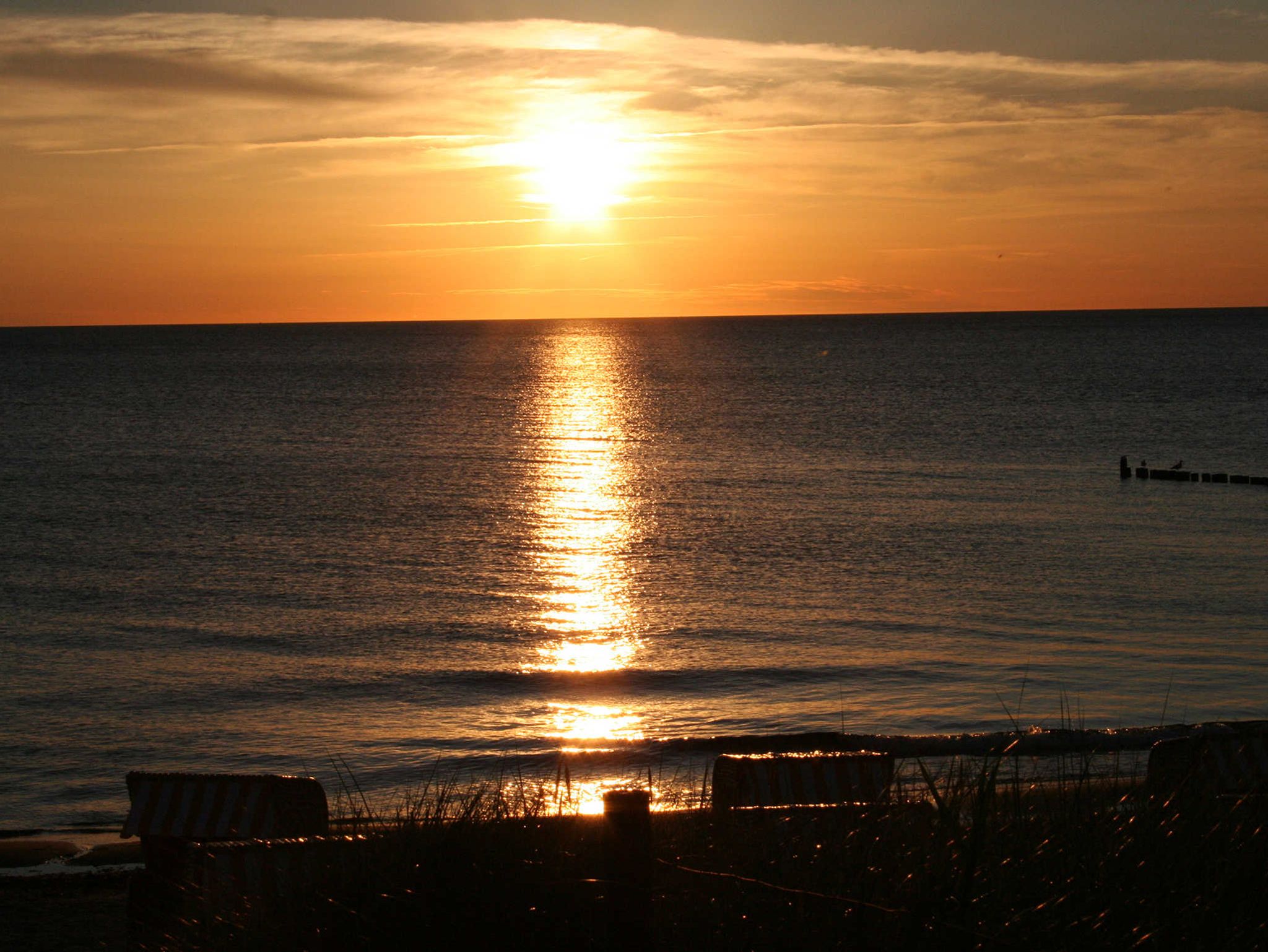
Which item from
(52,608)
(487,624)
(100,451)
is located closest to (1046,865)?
(487,624)

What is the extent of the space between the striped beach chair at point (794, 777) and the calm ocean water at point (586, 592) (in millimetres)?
7810

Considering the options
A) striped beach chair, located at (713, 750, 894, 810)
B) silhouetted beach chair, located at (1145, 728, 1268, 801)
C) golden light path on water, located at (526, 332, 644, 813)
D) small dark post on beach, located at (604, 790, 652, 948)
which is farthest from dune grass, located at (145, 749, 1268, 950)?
striped beach chair, located at (713, 750, 894, 810)

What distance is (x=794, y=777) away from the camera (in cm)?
851

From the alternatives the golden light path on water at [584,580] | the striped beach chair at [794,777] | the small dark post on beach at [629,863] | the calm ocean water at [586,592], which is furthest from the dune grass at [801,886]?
the calm ocean water at [586,592]

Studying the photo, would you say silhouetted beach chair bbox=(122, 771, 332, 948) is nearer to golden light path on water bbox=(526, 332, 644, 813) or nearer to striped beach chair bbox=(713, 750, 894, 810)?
golden light path on water bbox=(526, 332, 644, 813)

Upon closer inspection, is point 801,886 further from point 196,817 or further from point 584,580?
point 584,580

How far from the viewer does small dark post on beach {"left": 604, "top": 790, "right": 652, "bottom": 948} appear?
471 cm

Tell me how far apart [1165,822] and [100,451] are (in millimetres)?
62878

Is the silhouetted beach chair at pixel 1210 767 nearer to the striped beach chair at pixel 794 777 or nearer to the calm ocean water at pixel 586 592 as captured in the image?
the striped beach chair at pixel 794 777

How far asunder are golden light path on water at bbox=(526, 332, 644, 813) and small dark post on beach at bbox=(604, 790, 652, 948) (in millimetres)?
1444

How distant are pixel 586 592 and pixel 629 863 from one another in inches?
935

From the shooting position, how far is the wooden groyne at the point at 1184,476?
46.8 metres

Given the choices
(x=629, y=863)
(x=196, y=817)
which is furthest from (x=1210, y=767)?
(x=196, y=817)

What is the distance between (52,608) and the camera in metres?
26.7
